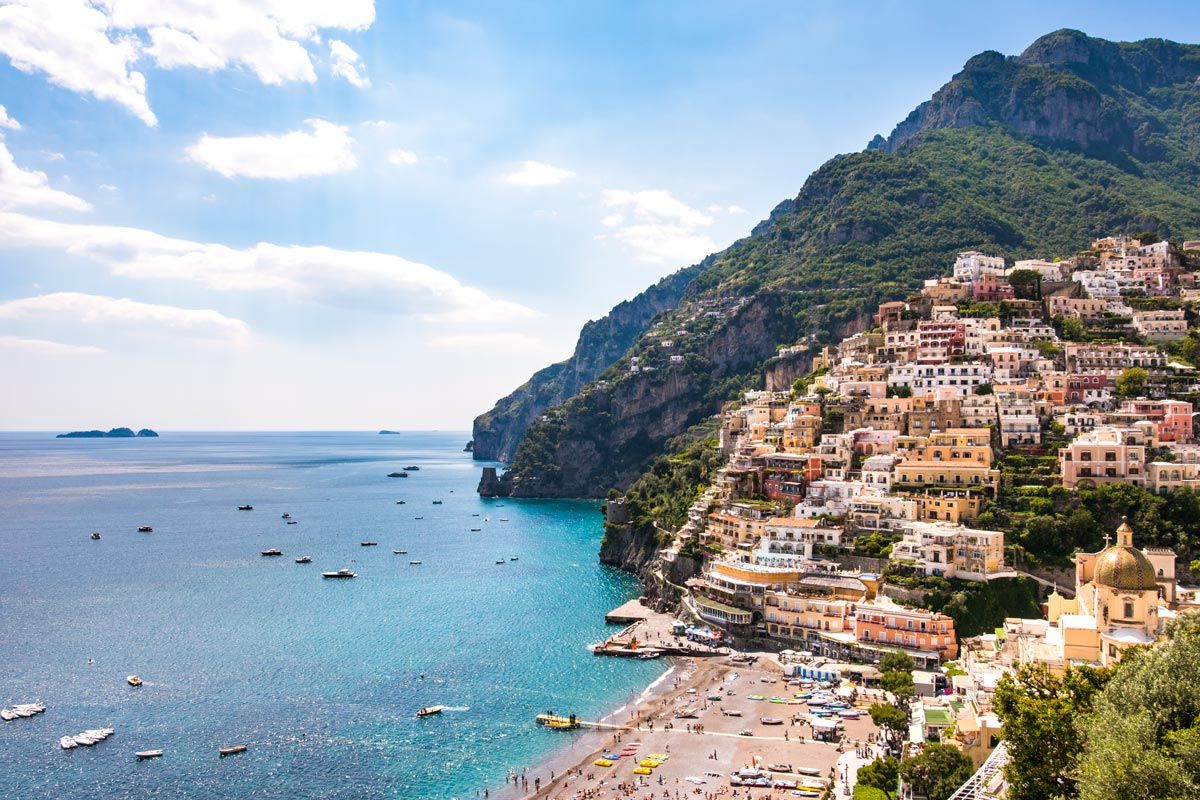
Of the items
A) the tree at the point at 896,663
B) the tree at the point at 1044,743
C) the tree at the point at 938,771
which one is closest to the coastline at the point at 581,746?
the tree at the point at 896,663

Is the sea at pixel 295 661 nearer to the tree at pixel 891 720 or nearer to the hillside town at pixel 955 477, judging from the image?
the hillside town at pixel 955 477

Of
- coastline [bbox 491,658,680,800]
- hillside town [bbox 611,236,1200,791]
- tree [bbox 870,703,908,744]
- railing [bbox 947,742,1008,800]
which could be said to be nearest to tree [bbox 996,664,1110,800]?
railing [bbox 947,742,1008,800]

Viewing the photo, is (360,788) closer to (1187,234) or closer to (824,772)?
(824,772)

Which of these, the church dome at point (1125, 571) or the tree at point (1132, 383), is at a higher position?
the tree at point (1132, 383)

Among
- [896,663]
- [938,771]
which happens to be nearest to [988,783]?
[938,771]

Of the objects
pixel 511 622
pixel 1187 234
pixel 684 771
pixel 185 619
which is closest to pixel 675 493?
pixel 511 622
